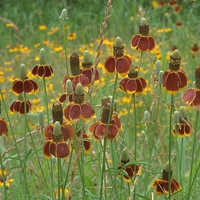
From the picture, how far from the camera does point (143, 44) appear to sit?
6.39 feet

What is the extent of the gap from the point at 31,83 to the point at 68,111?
393mm

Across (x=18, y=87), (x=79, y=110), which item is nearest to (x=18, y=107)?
(x=18, y=87)

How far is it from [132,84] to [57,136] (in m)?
0.43

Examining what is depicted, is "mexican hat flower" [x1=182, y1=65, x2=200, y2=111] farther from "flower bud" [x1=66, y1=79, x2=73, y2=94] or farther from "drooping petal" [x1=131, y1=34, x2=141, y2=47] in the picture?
"drooping petal" [x1=131, y1=34, x2=141, y2=47]

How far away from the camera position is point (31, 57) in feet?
17.8

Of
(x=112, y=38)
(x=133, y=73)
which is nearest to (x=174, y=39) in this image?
(x=112, y=38)

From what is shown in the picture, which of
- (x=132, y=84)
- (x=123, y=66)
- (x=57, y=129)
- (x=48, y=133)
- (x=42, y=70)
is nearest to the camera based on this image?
(x=57, y=129)

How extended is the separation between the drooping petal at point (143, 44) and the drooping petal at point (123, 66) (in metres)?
0.32

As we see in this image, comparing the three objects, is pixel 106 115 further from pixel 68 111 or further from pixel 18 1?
pixel 18 1

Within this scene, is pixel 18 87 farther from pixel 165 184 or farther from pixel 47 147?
pixel 165 184

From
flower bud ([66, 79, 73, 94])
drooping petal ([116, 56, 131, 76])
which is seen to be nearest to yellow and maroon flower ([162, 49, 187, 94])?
drooping petal ([116, 56, 131, 76])

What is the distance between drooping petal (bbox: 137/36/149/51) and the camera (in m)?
1.94

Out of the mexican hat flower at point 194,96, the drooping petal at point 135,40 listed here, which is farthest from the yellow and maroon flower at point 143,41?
the mexican hat flower at point 194,96

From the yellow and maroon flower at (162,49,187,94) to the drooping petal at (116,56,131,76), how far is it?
153 mm
